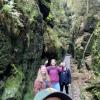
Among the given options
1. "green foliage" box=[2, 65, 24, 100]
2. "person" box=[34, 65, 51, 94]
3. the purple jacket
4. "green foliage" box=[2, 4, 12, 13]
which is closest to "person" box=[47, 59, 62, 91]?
the purple jacket

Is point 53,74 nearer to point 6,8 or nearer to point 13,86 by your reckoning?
point 13,86

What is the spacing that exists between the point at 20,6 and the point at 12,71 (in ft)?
8.83

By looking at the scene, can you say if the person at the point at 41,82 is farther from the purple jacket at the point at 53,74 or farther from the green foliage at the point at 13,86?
the green foliage at the point at 13,86

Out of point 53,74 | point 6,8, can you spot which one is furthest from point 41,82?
point 6,8

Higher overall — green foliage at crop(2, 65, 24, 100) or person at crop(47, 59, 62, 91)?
person at crop(47, 59, 62, 91)

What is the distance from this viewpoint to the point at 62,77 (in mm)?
13750

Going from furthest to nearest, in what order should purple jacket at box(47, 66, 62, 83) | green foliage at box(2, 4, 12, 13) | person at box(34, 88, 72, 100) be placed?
1. green foliage at box(2, 4, 12, 13)
2. purple jacket at box(47, 66, 62, 83)
3. person at box(34, 88, 72, 100)

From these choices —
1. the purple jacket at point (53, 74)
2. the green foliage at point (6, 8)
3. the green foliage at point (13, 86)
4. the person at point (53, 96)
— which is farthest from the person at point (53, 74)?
the person at point (53, 96)

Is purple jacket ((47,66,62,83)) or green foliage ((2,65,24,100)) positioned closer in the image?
purple jacket ((47,66,62,83))

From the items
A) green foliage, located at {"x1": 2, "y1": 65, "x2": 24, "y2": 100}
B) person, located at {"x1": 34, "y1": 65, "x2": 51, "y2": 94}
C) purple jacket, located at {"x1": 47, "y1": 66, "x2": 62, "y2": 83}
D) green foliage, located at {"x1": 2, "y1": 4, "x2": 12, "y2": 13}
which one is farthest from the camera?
green foliage, located at {"x1": 2, "y1": 4, "x2": 12, "y2": 13}

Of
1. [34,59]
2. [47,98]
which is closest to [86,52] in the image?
[34,59]

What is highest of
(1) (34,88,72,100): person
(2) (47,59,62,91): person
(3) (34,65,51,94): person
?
(1) (34,88,72,100): person

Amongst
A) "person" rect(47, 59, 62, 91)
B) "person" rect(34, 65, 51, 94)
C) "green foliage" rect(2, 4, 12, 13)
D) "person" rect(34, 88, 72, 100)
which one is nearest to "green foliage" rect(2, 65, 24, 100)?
"person" rect(47, 59, 62, 91)

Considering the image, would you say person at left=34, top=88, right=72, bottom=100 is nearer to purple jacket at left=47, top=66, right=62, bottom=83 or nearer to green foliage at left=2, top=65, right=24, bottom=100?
purple jacket at left=47, top=66, right=62, bottom=83
